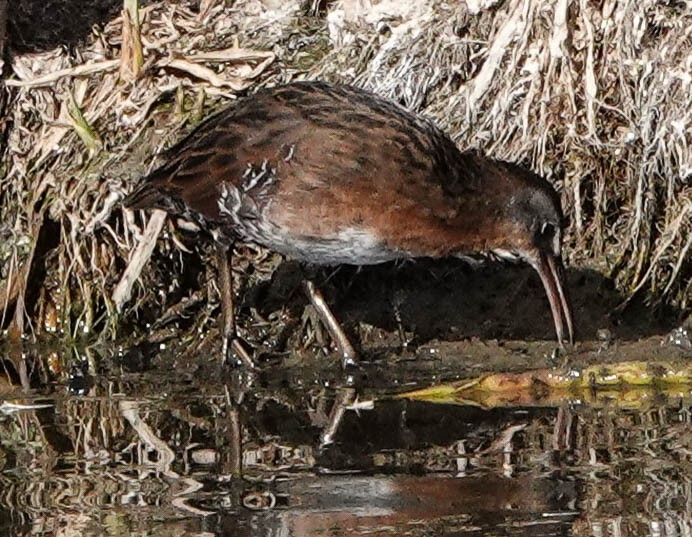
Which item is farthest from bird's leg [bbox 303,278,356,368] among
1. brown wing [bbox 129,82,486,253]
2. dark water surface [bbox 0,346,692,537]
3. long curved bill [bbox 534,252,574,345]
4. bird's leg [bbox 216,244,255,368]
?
long curved bill [bbox 534,252,574,345]

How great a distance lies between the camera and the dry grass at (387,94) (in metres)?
7.25

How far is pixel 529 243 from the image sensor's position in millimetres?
6926

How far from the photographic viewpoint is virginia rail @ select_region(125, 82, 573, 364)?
6520 mm

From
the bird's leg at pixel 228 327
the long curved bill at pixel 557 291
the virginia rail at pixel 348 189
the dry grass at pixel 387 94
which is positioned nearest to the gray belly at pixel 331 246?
the virginia rail at pixel 348 189

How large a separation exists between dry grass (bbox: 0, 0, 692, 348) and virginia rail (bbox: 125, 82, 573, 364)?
18.9 inches

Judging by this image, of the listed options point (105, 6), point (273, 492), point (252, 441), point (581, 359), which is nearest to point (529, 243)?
point (581, 359)

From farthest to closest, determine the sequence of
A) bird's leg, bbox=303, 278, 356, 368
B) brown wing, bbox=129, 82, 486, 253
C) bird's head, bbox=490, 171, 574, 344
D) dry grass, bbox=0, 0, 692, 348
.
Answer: dry grass, bbox=0, 0, 692, 348 → bird's leg, bbox=303, 278, 356, 368 → bird's head, bbox=490, 171, 574, 344 → brown wing, bbox=129, 82, 486, 253

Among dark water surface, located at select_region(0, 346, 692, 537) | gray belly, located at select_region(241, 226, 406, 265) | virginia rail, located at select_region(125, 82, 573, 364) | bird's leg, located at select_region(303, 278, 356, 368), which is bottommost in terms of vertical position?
dark water surface, located at select_region(0, 346, 692, 537)

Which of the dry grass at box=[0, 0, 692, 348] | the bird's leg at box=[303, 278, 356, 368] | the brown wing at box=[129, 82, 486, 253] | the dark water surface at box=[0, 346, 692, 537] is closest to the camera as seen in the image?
the dark water surface at box=[0, 346, 692, 537]

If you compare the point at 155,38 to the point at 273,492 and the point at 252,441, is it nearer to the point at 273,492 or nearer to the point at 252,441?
the point at 252,441

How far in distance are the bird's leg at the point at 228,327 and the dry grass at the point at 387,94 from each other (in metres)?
0.46

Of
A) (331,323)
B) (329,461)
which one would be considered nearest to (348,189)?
(331,323)

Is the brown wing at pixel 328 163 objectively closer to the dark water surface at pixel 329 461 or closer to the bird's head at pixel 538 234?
the bird's head at pixel 538 234

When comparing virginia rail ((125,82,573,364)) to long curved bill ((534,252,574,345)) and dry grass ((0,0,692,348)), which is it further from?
dry grass ((0,0,692,348))
